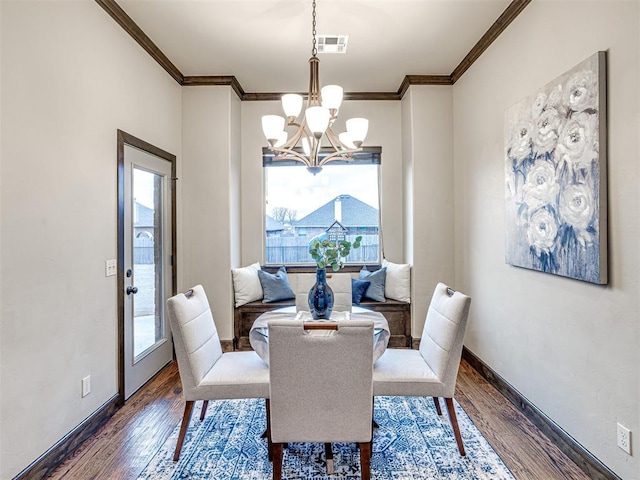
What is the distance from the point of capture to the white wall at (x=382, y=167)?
Result: 4391mm

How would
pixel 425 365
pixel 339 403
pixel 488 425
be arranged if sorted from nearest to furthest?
1. pixel 339 403
2. pixel 425 365
3. pixel 488 425

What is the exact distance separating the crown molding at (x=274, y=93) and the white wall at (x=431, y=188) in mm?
117

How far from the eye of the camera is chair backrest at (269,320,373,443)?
1.63 m

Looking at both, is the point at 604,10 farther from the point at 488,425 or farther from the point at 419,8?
the point at 488,425

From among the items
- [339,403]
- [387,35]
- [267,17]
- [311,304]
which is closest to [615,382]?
[339,403]

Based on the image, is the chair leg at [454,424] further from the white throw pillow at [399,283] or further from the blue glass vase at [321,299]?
the white throw pillow at [399,283]

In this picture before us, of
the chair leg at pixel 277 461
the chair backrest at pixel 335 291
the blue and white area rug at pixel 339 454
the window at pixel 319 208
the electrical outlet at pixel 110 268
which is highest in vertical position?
the window at pixel 319 208

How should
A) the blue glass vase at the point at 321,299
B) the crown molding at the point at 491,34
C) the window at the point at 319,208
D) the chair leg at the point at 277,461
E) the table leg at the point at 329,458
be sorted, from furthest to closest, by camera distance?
the window at the point at 319,208, the crown molding at the point at 491,34, the blue glass vase at the point at 321,299, the table leg at the point at 329,458, the chair leg at the point at 277,461

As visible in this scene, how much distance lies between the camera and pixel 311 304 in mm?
2412

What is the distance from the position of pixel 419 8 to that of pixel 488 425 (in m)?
2.92

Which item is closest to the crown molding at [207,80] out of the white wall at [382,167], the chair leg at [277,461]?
the white wall at [382,167]

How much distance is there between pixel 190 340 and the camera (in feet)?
6.86

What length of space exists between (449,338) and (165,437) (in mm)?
1854

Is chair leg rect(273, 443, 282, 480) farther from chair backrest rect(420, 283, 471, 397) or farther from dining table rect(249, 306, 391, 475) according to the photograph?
chair backrest rect(420, 283, 471, 397)
